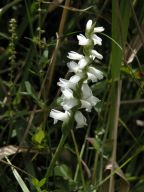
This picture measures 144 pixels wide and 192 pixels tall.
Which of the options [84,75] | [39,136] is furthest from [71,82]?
[39,136]

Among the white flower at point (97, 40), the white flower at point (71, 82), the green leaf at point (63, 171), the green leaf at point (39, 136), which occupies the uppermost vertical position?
the white flower at point (97, 40)

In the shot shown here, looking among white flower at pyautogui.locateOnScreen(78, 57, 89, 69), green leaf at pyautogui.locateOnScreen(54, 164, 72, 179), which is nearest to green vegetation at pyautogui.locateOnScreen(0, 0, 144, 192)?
green leaf at pyautogui.locateOnScreen(54, 164, 72, 179)

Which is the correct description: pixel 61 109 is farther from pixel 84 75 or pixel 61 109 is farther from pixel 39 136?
pixel 84 75

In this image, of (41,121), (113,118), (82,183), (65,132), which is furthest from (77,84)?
(41,121)

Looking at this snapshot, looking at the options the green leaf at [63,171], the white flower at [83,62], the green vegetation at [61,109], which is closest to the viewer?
the white flower at [83,62]

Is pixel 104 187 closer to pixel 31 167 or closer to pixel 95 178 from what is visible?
pixel 95 178

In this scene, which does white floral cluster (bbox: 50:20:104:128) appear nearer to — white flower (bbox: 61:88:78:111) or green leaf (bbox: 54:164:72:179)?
white flower (bbox: 61:88:78:111)

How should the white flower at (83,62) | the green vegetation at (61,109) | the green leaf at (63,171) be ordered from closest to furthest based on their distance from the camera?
the white flower at (83,62) → the green vegetation at (61,109) → the green leaf at (63,171)

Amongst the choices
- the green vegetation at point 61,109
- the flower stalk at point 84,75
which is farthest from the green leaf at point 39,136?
the flower stalk at point 84,75

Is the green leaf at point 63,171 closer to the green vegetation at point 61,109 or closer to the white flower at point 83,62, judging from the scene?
the green vegetation at point 61,109
